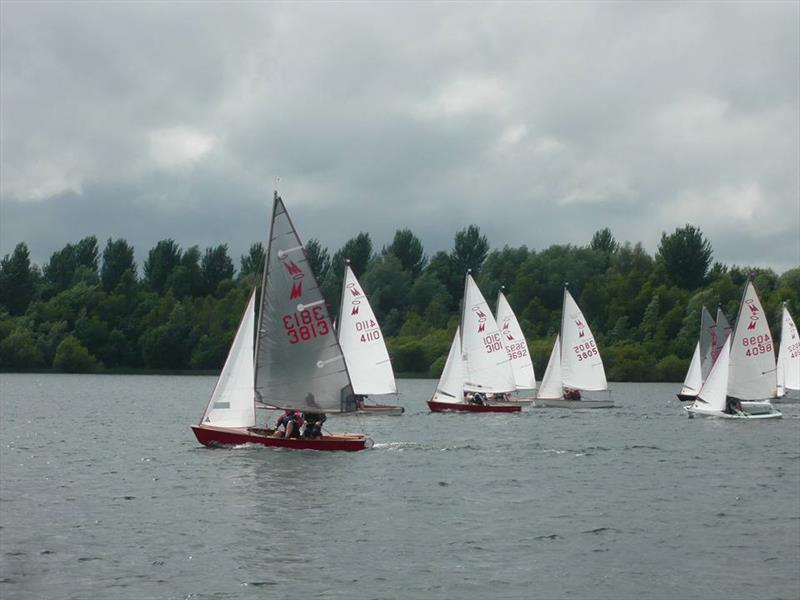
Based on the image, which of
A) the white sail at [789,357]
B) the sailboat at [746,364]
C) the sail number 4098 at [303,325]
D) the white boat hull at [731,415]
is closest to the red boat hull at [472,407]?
the white boat hull at [731,415]

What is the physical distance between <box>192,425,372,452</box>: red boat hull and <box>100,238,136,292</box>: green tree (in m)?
135

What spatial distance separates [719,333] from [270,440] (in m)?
56.2

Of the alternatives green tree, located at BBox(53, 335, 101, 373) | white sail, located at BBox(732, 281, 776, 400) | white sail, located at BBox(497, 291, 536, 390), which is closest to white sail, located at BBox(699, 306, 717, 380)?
white sail, located at BBox(497, 291, 536, 390)

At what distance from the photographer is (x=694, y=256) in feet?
530

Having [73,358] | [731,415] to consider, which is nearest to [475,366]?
[731,415]

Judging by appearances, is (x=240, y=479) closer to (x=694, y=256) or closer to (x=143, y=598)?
(x=143, y=598)

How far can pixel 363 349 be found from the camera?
6625cm

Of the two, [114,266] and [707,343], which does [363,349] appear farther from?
[114,266]

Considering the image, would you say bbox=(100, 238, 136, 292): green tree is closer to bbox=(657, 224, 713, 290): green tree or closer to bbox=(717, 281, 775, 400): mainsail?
bbox=(657, 224, 713, 290): green tree

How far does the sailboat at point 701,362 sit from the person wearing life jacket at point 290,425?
165 ft

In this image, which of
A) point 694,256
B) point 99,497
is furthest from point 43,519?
point 694,256

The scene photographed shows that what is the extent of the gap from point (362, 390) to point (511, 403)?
1068 centimetres

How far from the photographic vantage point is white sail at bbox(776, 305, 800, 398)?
88688 mm

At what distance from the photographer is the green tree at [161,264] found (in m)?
178
